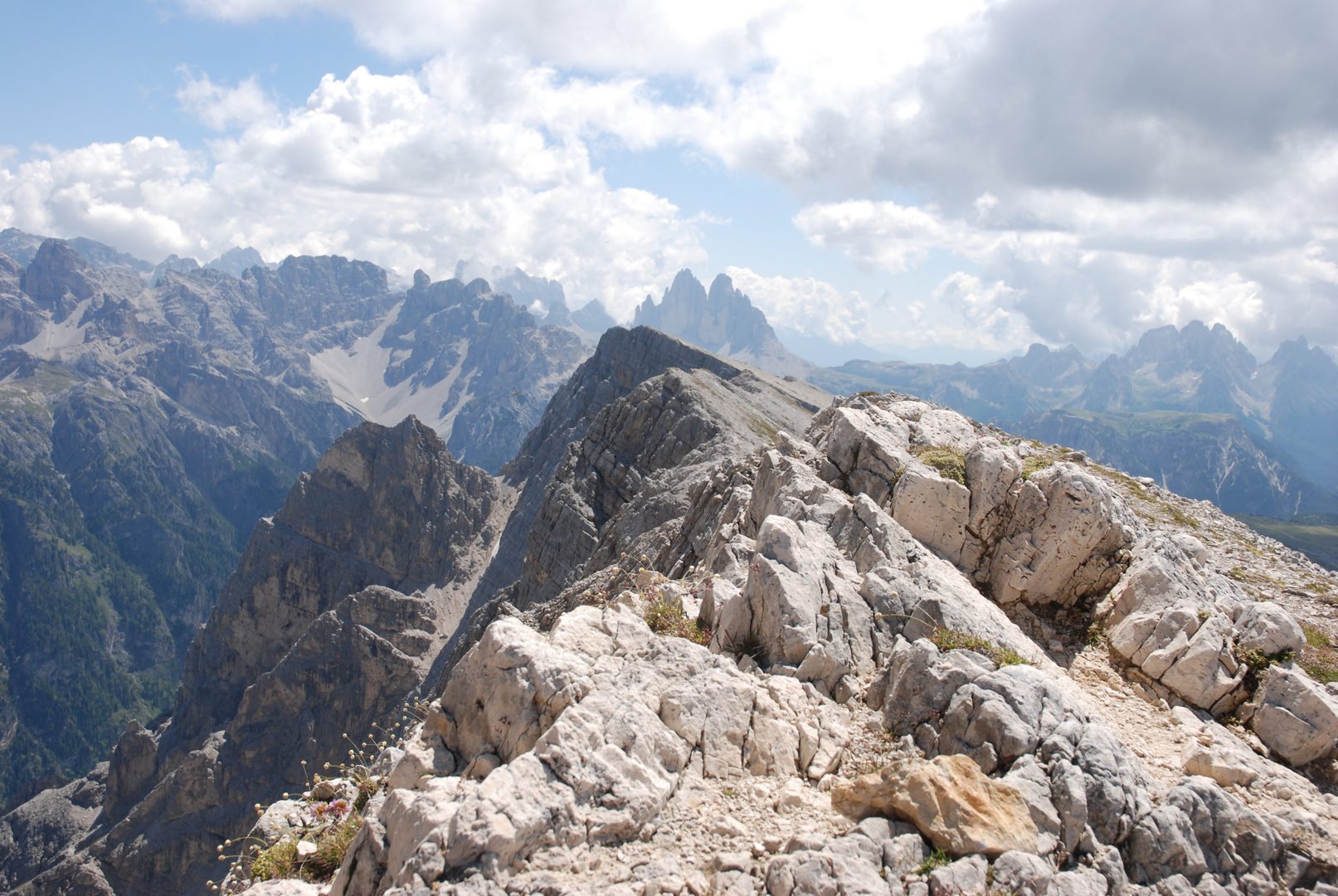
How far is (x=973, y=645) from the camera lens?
12.9 metres

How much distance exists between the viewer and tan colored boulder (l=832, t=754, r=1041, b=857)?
859 cm

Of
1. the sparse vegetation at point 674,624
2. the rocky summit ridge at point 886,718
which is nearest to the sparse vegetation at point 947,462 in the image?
the rocky summit ridge at point 886,718

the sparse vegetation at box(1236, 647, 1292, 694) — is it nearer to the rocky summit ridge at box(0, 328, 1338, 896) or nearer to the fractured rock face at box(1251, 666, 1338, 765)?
the rocky summit ridge at box(0, 328, 1338, 896)

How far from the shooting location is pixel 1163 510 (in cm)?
2855

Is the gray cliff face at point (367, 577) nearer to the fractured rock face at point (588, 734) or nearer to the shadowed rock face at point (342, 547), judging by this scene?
the shadowed rock face at point (342, 547)

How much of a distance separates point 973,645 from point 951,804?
15.5 ft

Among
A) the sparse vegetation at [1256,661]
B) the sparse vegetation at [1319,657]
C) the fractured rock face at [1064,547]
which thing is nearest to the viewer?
the sparse vegetation at [1256,661]

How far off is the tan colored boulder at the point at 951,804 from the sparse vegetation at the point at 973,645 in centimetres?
347

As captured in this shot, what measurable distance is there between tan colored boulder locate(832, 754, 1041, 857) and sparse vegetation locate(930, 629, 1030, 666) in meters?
3.47

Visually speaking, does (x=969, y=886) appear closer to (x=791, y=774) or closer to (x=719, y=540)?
(x=791, y=774)

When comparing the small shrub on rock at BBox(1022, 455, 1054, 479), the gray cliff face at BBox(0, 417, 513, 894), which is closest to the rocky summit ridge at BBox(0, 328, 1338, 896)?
the small shrub on rock at BBox(1022, 455, 1054, 479)

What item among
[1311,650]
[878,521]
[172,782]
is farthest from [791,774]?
[172,782]

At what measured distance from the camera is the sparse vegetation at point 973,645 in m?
12.6

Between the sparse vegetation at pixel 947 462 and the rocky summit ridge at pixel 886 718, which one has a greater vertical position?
the sparse vegetation at pixel 947 462
